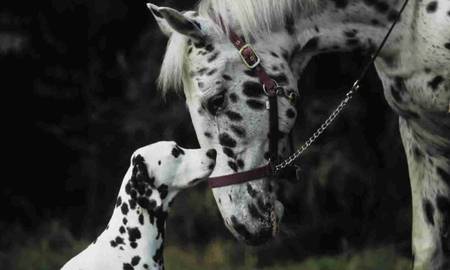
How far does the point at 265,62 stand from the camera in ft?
16.1

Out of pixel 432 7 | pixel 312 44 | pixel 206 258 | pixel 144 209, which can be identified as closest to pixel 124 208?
pixel 144 209

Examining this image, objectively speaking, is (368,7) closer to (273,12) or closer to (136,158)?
(273,12)

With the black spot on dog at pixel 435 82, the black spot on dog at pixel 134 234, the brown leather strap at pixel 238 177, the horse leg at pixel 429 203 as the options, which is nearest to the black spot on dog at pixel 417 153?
the horse leg at pixel 429 203

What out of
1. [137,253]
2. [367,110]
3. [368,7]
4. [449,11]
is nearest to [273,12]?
[368,7]

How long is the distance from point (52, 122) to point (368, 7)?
362 centimetres

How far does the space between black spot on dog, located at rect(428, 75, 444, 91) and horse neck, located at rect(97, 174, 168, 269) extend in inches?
48.8

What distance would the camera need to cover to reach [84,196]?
27.3ft

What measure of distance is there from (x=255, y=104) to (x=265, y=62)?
0.59 feet

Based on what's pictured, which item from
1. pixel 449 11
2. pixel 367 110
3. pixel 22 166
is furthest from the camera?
pixel 22 166

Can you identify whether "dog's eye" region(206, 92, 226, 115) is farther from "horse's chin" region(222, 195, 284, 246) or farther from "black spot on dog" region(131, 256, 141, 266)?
"black spot on dog" region(131, 256, 141, 266)

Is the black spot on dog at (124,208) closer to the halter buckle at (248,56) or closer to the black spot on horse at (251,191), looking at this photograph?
the black spot on horse at (251,191)

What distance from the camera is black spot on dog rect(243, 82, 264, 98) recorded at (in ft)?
16.0

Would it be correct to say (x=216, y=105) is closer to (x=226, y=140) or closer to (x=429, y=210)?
(x=226, y=140)

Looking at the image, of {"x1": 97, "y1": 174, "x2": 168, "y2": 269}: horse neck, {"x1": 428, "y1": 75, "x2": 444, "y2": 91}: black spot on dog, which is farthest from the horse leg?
{"x1": 97, "y1": 174, "x2": 168, "y2": 269}: horse neck
